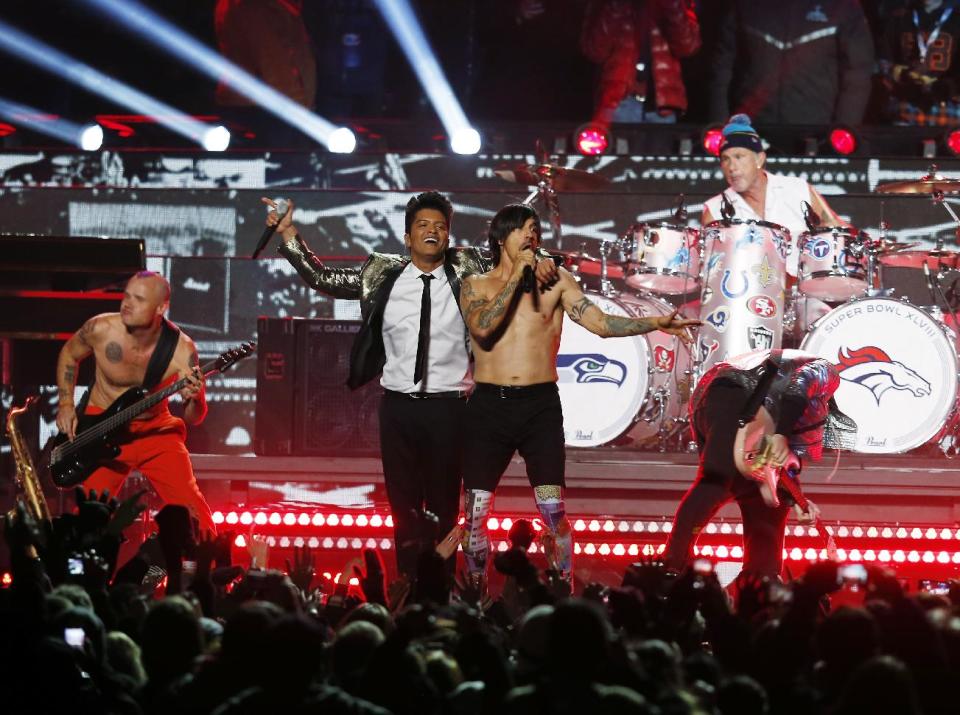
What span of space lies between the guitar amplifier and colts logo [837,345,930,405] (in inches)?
111

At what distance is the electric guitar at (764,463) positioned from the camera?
17.6ft

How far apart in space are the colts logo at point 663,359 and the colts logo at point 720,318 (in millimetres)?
396

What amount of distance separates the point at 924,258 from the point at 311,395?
157 inches

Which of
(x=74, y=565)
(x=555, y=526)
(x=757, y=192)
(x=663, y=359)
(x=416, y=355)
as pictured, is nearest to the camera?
(x=74, y=565)

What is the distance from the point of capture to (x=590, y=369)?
7.53 metres

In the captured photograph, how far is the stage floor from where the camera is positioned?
694 cm

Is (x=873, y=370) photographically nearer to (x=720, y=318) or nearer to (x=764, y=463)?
(x=720, y=318)

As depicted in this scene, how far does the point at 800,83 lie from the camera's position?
980cm

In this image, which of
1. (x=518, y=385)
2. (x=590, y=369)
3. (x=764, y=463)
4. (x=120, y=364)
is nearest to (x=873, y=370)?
(x=590, y=369)

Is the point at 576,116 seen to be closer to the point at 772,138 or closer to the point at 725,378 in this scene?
the point at 772,138

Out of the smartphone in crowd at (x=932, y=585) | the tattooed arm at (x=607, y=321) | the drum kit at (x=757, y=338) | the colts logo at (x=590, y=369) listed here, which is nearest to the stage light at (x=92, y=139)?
the drum kit at (x=757, y=338)

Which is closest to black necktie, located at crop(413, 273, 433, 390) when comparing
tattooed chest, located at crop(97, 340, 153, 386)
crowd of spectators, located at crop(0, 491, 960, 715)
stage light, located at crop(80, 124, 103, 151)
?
tattooed chest, located at crop(97, 340, 153, 386)

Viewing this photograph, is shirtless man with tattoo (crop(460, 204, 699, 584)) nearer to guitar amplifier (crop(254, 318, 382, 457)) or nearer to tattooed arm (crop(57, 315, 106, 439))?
guitar amplifier (crop(254, 318, 382, 457))

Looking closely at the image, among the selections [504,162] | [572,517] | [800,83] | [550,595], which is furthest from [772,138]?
[550,595]
